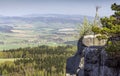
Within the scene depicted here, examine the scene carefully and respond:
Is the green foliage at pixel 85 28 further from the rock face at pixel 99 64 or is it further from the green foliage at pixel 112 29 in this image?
the green foliage at pixel 112 29

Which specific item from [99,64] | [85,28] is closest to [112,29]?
[99,64]

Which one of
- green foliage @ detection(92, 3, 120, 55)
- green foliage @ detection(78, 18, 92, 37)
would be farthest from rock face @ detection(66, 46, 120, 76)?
green foliage @ detection(78, 18, 92, 37)

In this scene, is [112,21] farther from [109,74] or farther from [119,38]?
[109,74]

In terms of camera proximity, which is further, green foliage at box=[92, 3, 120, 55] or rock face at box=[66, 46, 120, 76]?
rock face at box=[66, 46, 120, 76]

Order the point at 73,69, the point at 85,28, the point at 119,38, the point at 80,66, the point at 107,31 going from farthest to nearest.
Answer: the point at 85,28
the point at 73,69
the point at 80,66
the point at 119,38
the point at 107,31

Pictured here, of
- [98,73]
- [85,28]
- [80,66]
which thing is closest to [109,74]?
[98,73]

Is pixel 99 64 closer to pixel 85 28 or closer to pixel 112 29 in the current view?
pixel 112 29

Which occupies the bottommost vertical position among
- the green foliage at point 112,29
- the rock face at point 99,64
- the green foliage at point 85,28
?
the rock face at point 99,64

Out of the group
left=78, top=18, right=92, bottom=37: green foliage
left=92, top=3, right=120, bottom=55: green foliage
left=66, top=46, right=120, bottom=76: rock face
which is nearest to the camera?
left=92, top=3, right=120, bottom=55: green foliage

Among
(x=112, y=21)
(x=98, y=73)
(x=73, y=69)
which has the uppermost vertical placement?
(x=112, y=21)

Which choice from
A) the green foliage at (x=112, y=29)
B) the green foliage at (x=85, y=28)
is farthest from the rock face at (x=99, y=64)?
the green foliage at (x=85, y=28)

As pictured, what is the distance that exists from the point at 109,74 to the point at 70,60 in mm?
40163

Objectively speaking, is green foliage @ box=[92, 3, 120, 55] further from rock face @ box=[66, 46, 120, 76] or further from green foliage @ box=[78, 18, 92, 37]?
green foliage @ box=[78, 18, 92, 37]

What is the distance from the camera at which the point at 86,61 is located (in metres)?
62.3
